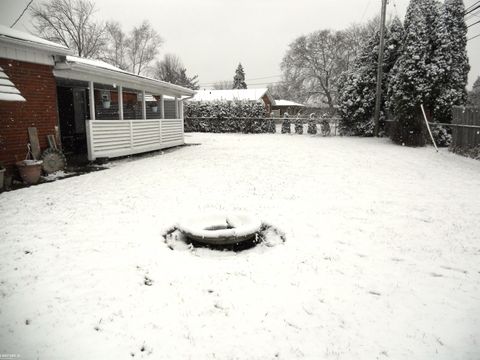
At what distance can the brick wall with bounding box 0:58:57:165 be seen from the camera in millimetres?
7246

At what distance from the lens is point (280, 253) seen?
3.92 metres

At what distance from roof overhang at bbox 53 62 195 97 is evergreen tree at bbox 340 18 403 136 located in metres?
11.6

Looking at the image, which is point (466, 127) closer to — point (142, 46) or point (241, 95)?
point (241, 95)

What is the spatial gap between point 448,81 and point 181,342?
56.2 feet

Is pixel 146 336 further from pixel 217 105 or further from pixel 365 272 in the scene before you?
pixel 217 105

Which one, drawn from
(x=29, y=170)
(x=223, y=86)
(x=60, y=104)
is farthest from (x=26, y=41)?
(x=223, y=86)

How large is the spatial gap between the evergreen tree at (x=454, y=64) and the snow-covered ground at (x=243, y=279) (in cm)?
1026

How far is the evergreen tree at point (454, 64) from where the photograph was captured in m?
14.6

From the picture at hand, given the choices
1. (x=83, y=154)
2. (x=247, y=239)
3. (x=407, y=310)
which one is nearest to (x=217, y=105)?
(x=83, y=154)

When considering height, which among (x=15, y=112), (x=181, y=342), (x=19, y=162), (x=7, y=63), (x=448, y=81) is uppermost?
(x=448, y=81)

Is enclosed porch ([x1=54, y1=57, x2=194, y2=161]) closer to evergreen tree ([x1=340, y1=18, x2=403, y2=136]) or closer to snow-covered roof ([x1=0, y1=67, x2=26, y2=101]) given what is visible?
snow-covered roof ([x1=0, y1=67, x2=26, y2=101])

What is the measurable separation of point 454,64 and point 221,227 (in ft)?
52.3

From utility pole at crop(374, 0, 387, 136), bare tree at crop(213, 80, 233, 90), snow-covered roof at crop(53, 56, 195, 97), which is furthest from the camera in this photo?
bare tree at crop(213, 80, 233, 90)

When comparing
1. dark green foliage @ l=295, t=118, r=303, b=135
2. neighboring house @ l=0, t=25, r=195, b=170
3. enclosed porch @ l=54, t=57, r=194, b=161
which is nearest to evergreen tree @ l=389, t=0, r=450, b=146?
dark green foliage @ l=295, t=118, r=303, b=135
